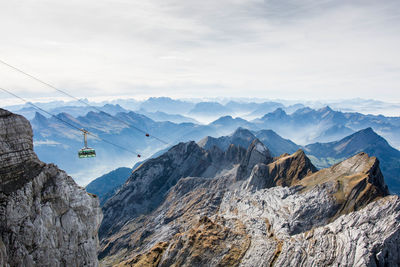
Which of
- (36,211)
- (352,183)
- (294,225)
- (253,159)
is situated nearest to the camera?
(36,211)

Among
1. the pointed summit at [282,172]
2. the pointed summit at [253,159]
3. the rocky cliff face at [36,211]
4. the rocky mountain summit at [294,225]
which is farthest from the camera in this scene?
the pointed summit at [253,159]

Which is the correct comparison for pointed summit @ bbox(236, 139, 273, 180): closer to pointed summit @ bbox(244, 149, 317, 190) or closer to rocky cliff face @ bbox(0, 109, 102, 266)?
Answer: pointed summit @ bbox(244, 149, 317, 190)

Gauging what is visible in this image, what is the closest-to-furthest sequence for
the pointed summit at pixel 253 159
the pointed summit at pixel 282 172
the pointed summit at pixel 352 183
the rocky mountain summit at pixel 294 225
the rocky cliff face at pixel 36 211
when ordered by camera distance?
1. the rocky cliff face at pixel 36 211
2. the rocky mountain summit at pixel 294 225
3. the pointed summit at pixel 352 183
4. the pointed summit at pixel 282 172
5. the pointed summit at pixel 253 159

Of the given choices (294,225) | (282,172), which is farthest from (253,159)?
(294,225)

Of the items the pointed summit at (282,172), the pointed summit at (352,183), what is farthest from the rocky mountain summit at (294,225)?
the pointed summit at (282,172)

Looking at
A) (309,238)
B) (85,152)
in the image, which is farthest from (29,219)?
(309,238)

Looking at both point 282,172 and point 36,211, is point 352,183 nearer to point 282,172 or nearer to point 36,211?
point 282,172

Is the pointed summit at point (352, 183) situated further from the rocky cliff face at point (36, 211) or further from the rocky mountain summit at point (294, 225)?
the rocky cliff face at point (36, 211)

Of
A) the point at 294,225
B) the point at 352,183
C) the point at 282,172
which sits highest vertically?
the point at 352,183
